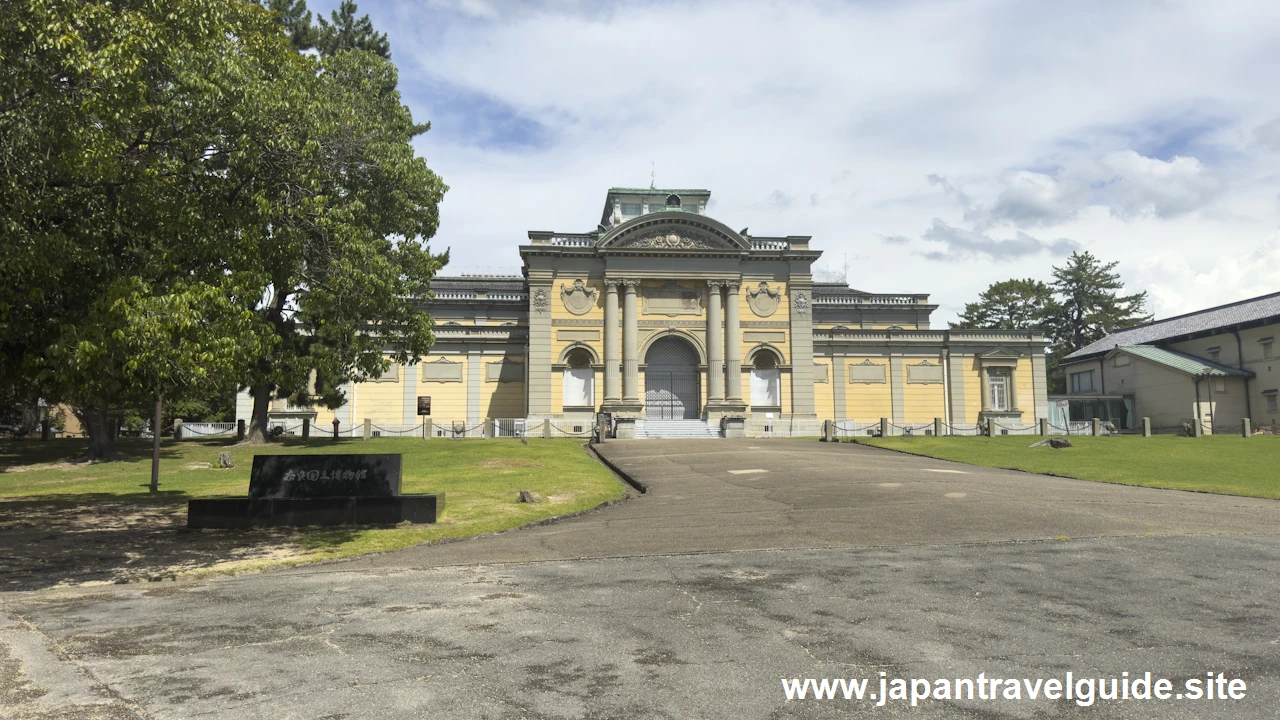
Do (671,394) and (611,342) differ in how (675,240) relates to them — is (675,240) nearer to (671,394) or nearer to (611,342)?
(611,342)

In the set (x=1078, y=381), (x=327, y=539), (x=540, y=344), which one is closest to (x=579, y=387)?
(x=540, y=344)

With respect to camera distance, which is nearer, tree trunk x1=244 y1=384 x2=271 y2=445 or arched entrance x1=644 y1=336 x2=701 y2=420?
tree trunk x1=244 y1=384 x2=271 y2=445

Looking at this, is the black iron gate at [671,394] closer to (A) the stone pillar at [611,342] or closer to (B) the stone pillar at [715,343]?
(B) the stone pillar at [715,343]

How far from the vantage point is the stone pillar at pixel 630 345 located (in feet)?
148

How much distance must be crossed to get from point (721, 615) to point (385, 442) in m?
29.9

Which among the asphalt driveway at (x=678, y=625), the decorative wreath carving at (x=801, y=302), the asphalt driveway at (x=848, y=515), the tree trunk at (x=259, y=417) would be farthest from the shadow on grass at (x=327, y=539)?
the decorative wreath carving at (x=801, y=302)

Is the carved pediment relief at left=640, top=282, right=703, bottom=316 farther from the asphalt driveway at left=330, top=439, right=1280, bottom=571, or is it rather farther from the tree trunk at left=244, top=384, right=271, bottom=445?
the asphalt driveway at left=330, top=439, right=1280, bottom=571

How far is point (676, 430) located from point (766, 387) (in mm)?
7517

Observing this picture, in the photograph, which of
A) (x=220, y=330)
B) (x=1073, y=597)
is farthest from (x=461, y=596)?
(x=1073, y=597)

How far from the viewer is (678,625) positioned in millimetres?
6586

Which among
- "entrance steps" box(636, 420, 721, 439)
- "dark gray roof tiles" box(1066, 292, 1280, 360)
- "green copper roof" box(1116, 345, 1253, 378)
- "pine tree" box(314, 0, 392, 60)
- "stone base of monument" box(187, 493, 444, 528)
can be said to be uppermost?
"pine tree" box(314, 0, 392, 60)

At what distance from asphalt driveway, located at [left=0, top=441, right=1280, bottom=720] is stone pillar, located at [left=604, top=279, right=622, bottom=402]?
33.2 meters

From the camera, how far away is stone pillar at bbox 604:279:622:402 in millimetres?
45344

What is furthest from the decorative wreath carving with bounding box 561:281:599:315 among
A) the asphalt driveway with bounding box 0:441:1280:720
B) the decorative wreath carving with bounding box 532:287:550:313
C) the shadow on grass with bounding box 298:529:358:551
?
the asphalt driveway with bounding box 0:441:1280:720
